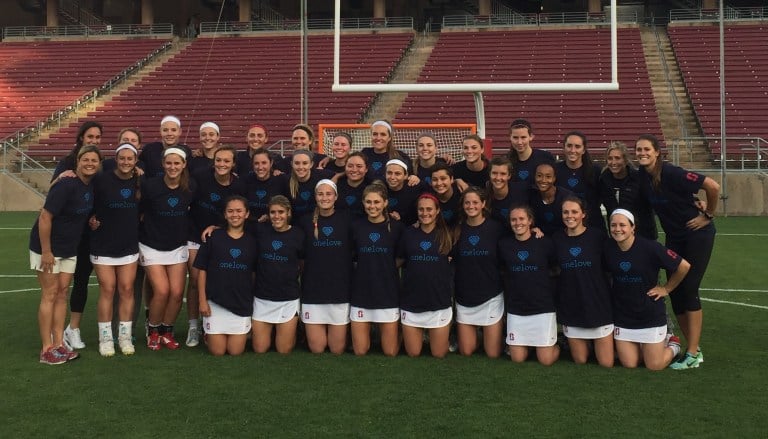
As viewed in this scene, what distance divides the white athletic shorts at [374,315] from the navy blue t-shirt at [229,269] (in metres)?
0.72

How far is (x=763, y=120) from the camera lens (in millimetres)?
19203

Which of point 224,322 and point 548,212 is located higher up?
point 548,212

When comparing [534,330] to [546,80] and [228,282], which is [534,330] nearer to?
[228,282]

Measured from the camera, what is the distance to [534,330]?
4953 millimetres

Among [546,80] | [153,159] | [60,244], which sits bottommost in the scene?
[60,244]

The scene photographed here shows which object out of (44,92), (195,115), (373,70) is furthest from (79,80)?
(373,70)

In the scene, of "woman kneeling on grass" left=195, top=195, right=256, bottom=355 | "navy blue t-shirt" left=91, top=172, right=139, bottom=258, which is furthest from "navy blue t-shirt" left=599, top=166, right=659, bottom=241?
"navy blue t-shirt" left=91, top=172, right=139, bottom=258

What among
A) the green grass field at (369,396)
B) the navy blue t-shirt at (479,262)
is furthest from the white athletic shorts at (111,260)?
the navy blue t-shirt at (479,262)

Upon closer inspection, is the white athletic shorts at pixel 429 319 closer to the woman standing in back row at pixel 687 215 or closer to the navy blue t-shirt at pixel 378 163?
the navy blue t-shirt at pixel 378 163

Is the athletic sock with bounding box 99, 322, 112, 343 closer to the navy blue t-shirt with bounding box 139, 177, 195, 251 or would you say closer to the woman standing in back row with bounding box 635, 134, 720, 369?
the navy blue t-shirt with bounding box 139, 177, 195, 251

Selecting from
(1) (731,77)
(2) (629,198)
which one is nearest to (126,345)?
(2) (629,198)

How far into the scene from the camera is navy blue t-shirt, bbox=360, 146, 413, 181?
5602 millimetres

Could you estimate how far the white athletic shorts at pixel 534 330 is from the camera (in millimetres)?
4926

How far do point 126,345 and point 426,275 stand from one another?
209 cm
